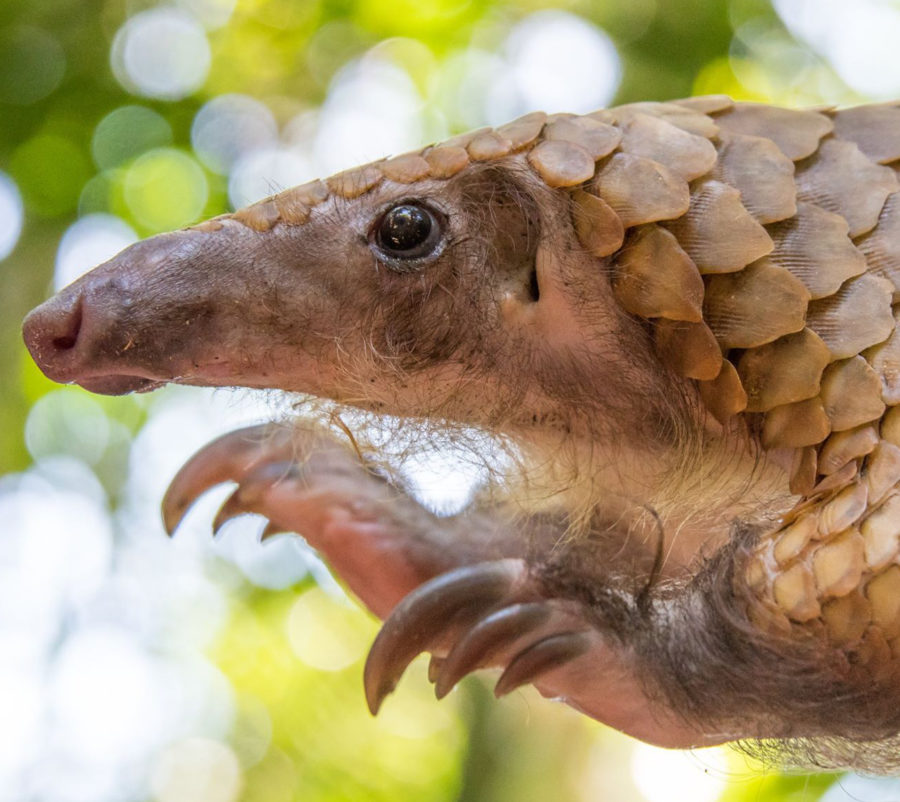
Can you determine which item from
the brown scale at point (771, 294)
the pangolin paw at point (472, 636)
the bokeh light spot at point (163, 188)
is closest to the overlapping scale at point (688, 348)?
the brown scale at point (771, 294)

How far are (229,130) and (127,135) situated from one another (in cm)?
31

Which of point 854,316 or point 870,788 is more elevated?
point 854,316

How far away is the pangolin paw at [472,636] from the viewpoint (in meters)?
0.91

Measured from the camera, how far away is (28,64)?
2.71 meters

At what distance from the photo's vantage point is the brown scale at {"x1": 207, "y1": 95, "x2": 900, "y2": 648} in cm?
81

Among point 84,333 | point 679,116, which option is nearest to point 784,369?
point 679,116

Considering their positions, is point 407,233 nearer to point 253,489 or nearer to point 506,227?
point 506,227

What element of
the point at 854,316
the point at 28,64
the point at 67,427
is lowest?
the point at 854,316

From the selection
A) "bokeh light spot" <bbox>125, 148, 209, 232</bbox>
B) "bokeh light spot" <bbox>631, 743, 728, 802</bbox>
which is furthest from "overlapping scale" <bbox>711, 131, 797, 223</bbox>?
"bokeh light spot" <bbox>125, 148, 209, 232</bbox>

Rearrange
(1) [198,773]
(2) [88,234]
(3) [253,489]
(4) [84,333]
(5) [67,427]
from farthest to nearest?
(1) [198,773]
(5) [67,427]
(2) [88,234]
(3) [253,489]
(4) [84,333]

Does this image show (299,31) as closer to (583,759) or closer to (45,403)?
(45,403)

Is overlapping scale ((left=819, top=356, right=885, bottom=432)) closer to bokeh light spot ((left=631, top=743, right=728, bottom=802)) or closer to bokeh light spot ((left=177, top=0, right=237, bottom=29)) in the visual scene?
bokeh light spot ((left=631, top=743, right=728, bottom=802))

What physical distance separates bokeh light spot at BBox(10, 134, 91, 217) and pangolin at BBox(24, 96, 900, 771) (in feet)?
6.26

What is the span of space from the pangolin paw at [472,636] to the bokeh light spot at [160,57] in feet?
7.15
